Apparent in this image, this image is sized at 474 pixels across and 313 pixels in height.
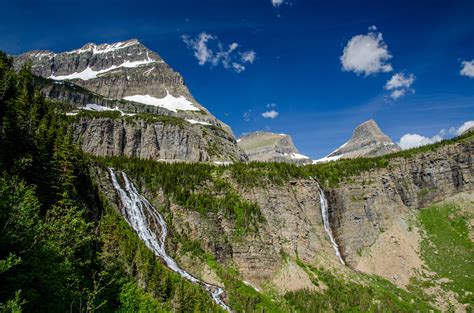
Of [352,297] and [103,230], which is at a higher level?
[103,230]

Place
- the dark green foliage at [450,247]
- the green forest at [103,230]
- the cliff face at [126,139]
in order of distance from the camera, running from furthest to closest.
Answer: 1. the cliff face at [126,139]
2. the dark green foliage at [450,247]
3. the green forest at [103,230]

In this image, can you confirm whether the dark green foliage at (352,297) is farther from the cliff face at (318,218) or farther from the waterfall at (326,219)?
the waterfall at (326,219)

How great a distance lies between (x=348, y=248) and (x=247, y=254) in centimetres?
2773

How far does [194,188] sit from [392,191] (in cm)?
5243

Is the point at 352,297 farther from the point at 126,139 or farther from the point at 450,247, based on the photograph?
the point at 126,139

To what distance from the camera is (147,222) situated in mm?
66500

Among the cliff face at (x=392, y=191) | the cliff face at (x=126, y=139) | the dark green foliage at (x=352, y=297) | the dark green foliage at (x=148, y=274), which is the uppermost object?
the cliff face at (x=126, y=139)

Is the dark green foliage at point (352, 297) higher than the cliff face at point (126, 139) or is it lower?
lower

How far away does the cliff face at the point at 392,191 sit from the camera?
293 feet

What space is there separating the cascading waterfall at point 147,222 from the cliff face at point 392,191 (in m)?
41.1

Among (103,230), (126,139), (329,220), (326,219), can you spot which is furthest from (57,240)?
(126,139)

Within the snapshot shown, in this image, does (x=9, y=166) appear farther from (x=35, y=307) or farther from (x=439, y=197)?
(x=439, y=197)

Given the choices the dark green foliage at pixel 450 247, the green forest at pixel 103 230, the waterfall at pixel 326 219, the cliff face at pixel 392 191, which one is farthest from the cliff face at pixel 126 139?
the dark green foliage at pixel 450 247

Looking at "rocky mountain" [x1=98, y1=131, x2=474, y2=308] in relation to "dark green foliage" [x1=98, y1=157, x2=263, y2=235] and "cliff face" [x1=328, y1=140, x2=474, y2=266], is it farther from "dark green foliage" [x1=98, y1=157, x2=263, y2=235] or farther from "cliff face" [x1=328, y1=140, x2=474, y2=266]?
"dark green foliage" [x1=98, y1=157, x2=263, y2=235]
